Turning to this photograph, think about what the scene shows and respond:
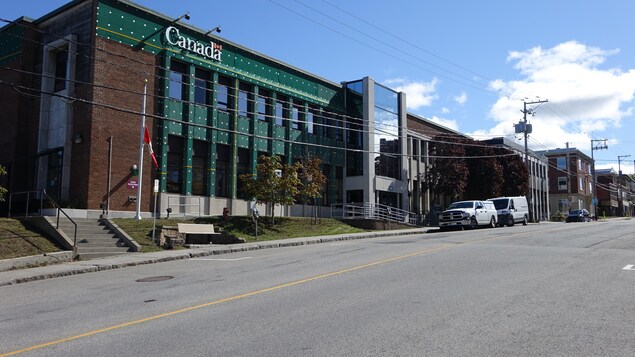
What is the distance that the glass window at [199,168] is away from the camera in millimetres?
29781

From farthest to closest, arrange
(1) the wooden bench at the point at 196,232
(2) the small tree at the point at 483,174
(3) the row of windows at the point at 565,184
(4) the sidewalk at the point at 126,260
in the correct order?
(3) the row of windows at the point at 565,184
(2) the small tree at the point at 483,174
(1) the wooden bench at the point at 196,232
(4) the sidewalk at the point at 126,260


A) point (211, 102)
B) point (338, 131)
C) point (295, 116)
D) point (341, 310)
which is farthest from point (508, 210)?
point (341, 310)

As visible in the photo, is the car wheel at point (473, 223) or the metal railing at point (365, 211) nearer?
the car wheel at point (473, 223)

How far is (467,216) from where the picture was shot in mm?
32719

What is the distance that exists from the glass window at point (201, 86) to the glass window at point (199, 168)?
97.4 inches

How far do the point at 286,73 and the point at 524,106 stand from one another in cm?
3210

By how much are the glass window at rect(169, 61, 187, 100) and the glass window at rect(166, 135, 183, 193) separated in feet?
7.80

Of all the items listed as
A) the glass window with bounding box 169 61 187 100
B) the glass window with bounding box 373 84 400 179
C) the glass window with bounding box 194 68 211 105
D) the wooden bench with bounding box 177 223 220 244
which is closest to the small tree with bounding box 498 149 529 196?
the glass window with bounding box 373 84 400 179

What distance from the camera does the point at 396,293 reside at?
9445 mm

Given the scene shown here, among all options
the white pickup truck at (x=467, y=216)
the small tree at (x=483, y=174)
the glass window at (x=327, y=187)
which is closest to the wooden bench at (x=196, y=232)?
the glass window at (x=327, y=187)

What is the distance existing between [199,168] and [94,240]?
422 inches

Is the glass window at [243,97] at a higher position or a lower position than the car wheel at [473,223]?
higher

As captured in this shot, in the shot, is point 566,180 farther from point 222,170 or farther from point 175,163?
point 175,163

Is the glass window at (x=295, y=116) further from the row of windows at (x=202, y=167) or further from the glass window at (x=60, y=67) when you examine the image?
the glass window at (x=60, y=67)
